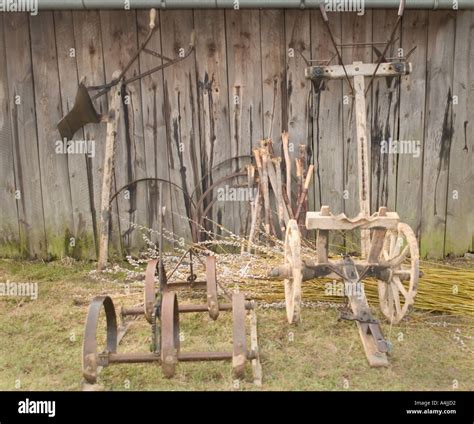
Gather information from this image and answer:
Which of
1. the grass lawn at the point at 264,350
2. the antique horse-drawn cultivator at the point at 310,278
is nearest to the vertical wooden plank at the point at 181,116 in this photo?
the antique horse-drawn cultivator at the point at 310,278

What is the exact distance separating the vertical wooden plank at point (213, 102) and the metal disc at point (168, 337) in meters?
2.25

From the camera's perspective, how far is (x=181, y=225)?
6.01 m

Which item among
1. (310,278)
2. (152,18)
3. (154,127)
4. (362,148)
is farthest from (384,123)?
(152,18)

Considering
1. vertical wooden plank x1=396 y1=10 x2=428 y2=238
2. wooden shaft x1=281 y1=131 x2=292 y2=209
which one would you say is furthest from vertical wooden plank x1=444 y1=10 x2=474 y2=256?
wooden shaft x1=281 y1=131 x2=292 y2=209

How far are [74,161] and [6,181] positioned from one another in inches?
28.3

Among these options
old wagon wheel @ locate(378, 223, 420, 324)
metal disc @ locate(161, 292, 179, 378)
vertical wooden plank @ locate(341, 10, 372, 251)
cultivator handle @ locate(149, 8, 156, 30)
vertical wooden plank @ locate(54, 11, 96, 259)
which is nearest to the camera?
metal disc @ locate(161, 292, 179, 378)

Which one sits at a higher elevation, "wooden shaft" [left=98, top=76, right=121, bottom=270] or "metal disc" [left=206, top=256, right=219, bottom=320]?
"wooden shaft" [left=98, top=76, right=121, bottom=270]

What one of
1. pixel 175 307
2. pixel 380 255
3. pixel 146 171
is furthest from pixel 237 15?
pixel 175 307

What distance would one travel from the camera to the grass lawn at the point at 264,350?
396cm

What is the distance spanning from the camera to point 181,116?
575 centimetres

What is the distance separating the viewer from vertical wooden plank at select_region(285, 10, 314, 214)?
5.50 meters

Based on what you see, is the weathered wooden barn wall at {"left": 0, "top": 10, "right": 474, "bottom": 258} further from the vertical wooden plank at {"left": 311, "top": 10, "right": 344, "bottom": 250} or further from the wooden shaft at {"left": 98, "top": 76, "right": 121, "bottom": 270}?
the wooden shaft at {"left": 98, "top": 76, "right": 121, "bottom": 270}

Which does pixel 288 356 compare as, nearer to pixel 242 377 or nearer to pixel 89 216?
pixel 242 377

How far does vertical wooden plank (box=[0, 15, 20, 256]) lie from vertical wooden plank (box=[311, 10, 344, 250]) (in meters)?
2.90
